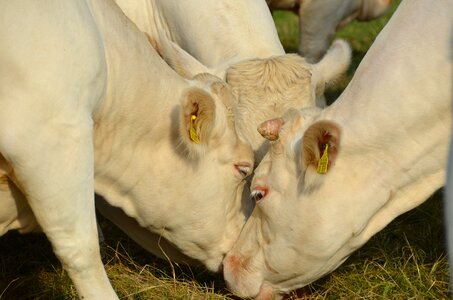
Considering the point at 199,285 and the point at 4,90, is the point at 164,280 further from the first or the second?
the point at 4,90

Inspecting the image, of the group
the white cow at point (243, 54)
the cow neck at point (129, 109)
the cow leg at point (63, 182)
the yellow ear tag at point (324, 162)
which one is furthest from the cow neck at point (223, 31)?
the cow leg at point (63, 182)

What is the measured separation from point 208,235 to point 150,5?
2.19 m

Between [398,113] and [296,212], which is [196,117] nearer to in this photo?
[296,212]

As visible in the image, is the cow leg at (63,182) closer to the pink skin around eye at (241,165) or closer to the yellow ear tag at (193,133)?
the yellow ear tag at (193,133)

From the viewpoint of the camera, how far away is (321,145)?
5.87 metres

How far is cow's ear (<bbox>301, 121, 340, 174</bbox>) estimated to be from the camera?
5781mm

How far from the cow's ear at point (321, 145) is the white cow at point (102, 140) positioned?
0.57 metres

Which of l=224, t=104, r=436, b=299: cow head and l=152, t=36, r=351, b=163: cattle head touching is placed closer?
l=224, t=104, r=436, b=299: cow head

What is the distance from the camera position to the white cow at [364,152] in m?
5.93

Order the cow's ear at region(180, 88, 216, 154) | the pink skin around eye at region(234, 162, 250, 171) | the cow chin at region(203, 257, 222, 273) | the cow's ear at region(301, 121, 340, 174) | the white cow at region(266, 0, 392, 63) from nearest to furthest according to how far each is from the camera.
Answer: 1. the cow's ear at region(301, 121, 340, 174)
2. the cow's ear at region(180, 88, 216, 154)
3. the pink skin around eye at region(234, 162, 250, 171)
4. the cow chin at region(203, 257, 222, 273)
5. the white cow at region(266, 0, 392, 63)

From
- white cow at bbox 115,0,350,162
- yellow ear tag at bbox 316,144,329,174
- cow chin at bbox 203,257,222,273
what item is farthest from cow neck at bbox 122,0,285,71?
yellow ear tag at bbox 316,144,329,174

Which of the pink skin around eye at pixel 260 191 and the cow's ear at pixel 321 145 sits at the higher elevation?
the cow's ear at pixel 321 145

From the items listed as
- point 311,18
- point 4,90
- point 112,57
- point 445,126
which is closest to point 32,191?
point 4,90

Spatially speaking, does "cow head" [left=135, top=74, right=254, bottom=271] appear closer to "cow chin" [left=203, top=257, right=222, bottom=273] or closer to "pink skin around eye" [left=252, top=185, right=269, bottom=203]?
"cow chin" [left=203, top=257, right=222, bottom=273]
